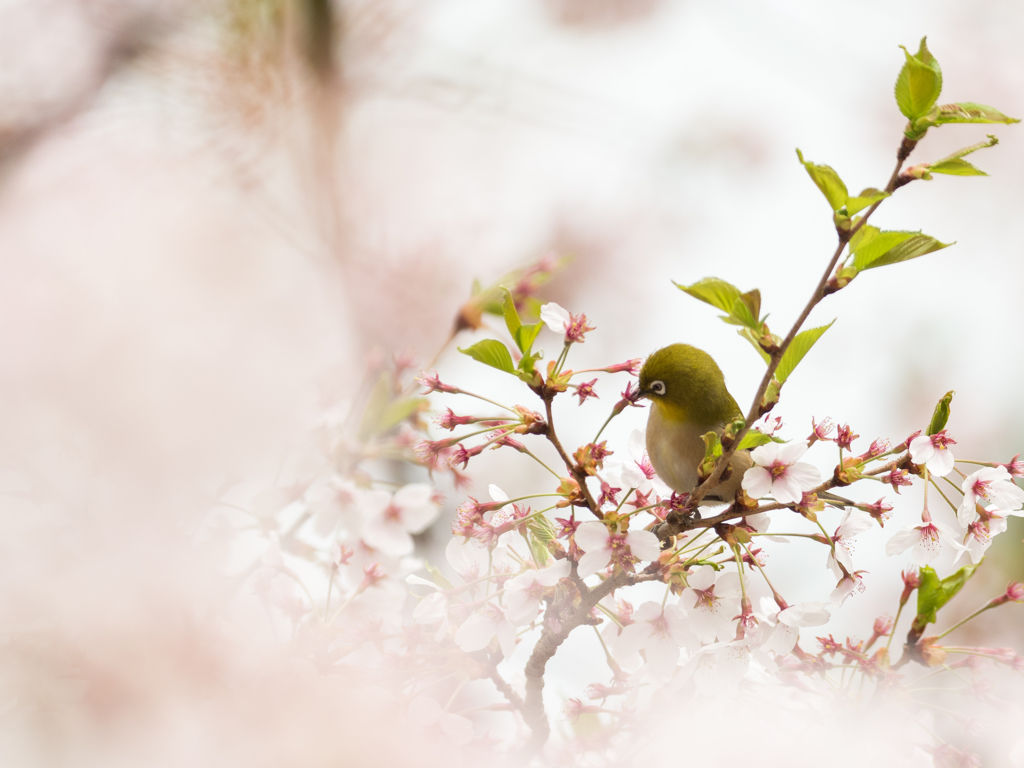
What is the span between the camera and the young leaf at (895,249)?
13.2 inches

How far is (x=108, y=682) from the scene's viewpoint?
38 cm

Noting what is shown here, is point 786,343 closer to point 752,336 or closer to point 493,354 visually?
point 752,336

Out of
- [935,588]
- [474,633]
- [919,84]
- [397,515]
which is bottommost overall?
[935,588]

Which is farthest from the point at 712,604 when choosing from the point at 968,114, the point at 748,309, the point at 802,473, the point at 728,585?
the point at 968,114

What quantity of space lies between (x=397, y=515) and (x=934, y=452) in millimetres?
385

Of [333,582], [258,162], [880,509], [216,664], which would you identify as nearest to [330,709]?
[216,664]

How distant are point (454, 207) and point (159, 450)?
132cm

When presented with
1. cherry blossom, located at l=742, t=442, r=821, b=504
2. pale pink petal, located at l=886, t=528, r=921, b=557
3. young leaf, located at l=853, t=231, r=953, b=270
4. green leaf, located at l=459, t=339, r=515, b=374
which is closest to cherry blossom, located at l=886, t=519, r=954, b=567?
pale pink petal, located at l=886, t=528, r=921, b=557

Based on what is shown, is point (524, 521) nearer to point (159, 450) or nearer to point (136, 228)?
point (159, 450)

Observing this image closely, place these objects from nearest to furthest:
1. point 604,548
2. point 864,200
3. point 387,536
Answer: point 864,200
point 604,548
point 387,536

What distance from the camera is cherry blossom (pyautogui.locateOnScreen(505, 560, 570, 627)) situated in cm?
45

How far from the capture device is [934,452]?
395 mm

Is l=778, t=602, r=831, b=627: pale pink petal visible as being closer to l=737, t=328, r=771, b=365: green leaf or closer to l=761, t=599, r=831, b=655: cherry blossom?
l=761, t=599, r=831, b=655: cherry blossom

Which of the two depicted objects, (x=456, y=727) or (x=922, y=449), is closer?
(x=922, y=449)
